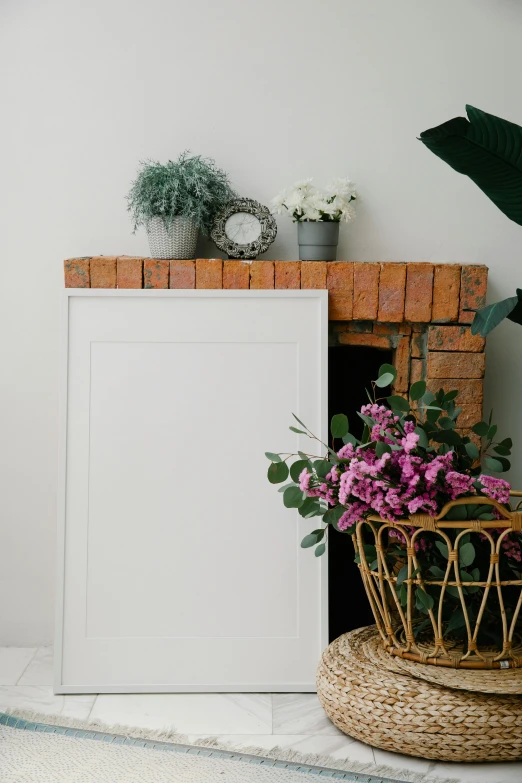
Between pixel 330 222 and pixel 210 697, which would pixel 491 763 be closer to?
pixel 210 697

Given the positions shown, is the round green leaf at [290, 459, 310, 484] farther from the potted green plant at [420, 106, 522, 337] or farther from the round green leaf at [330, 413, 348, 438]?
the potted green plant at [420, 106, 522, 337]

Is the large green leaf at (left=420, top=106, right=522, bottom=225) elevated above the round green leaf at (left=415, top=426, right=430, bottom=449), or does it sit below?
above

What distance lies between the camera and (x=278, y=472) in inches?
90.5

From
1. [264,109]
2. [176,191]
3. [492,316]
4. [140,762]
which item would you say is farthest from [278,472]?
[264,109]

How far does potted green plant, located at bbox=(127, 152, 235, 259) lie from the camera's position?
259 cm

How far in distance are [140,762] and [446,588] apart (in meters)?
0.94

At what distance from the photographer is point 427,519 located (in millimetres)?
2100

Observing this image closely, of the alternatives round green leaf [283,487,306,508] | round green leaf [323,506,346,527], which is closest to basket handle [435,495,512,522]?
round green leaf [323,506,346,527]

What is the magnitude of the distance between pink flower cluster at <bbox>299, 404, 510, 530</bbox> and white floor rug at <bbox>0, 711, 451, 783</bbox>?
64 cm

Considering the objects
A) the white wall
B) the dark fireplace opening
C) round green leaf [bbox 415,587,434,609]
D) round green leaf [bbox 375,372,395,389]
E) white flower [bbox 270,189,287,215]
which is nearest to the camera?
round green leaf [bbox 415,587,434,609]

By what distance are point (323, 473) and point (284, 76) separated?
4.74 ft

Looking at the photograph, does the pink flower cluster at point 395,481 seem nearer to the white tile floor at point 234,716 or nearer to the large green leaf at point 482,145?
the white tile floor at point 234,716

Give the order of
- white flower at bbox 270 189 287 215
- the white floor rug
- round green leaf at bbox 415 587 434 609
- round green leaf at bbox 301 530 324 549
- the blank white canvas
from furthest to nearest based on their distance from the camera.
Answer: white flower at bbox 270 189 287 215 < the blank white canvas < round green leaf at bbox 301 530 324 549 < round green leaf at bbox 415 587 434 609 < the white floor rug

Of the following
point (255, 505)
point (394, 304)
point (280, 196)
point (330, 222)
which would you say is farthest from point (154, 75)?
point (255, 505)
